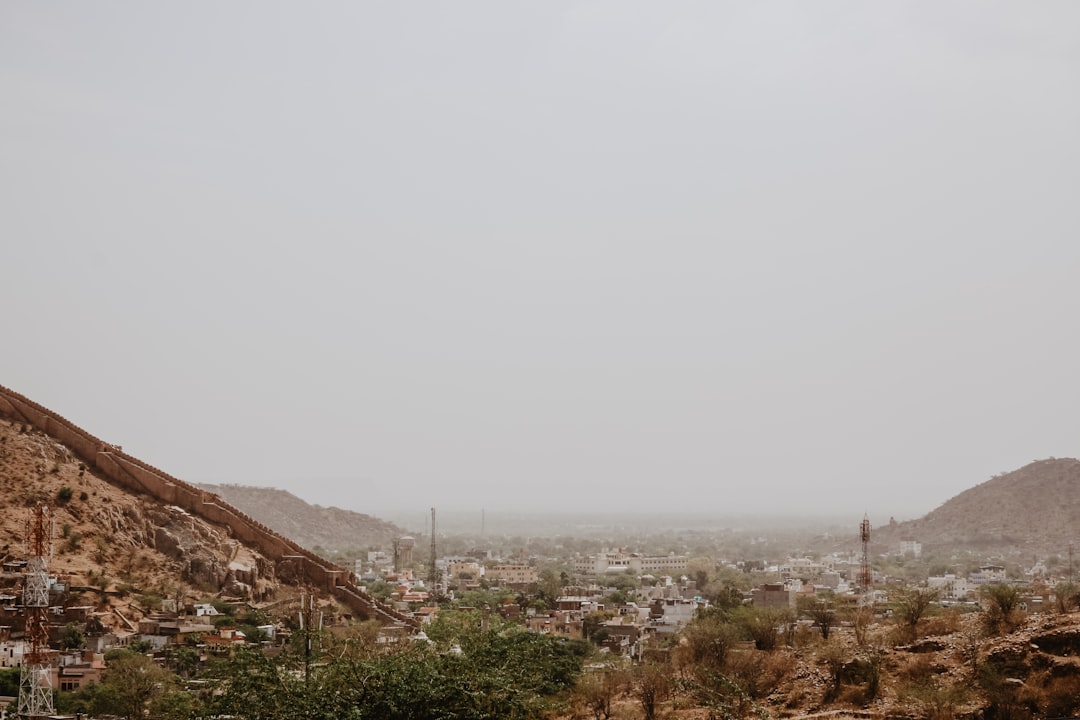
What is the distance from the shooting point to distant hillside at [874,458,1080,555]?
267 feet

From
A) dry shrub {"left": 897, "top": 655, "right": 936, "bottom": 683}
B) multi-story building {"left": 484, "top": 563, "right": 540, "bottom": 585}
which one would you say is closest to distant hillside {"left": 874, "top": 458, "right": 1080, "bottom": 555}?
multi-story building {"left": 484, "top": 563, "right": 540, "bottom": 585}

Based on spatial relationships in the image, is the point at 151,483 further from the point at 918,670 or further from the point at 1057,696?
the point at 1057,696

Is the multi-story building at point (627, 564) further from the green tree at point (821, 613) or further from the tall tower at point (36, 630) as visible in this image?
the tall tower at point (36, 630)

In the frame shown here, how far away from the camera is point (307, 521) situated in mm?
113562

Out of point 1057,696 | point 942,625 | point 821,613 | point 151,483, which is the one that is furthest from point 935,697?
point 151,483

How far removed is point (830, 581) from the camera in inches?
2456

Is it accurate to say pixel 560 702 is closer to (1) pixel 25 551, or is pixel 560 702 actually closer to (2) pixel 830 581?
(1) pixel 25 551

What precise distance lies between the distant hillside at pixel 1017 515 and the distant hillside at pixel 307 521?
5149 centimetres

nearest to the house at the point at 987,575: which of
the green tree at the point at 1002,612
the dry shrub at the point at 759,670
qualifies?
the green tree at the point at 1002,612

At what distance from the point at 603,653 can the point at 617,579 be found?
41.1 m

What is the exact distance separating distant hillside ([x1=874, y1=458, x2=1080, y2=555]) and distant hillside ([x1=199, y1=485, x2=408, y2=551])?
5149 centimetres

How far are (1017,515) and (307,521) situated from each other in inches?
2684

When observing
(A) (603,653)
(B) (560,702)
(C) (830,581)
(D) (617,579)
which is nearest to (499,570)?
(D) (617,579)

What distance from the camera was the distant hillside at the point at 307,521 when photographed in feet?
342
